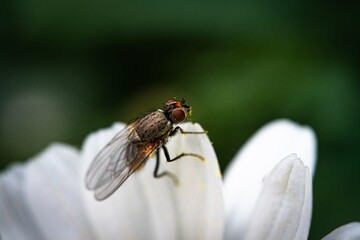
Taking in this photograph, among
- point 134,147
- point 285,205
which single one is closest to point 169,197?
point 134,147

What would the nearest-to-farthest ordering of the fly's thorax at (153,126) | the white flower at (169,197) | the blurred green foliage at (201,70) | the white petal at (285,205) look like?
the white petal at (285,205) < the white flower at (169,197) < the fly's thorax at (153,126) < the blurred green foliage at (201,70)

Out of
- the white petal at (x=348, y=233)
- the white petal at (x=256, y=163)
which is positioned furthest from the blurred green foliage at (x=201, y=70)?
the white petal at (x=348, y=233)

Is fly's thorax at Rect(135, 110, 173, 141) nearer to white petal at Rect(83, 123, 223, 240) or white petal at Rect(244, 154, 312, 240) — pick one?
white petal at Rect(83, 123, 223, 240)

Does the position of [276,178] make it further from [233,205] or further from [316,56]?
[316,56]

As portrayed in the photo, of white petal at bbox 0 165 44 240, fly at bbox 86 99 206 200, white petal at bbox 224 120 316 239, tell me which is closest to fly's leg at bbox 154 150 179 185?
fly at bbox 86 99 206 200

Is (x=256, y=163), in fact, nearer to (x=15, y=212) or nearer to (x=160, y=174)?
(x=160, y=174)

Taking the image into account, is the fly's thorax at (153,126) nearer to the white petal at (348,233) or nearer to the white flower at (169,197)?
the white flower at (169,197)

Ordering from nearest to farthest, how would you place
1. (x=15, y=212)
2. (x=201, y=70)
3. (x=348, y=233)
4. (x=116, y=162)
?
1. (x=348, y=233)
2. (x=116, y=162)
3. (x=15, y=212)
4. (x=201, y=70)
